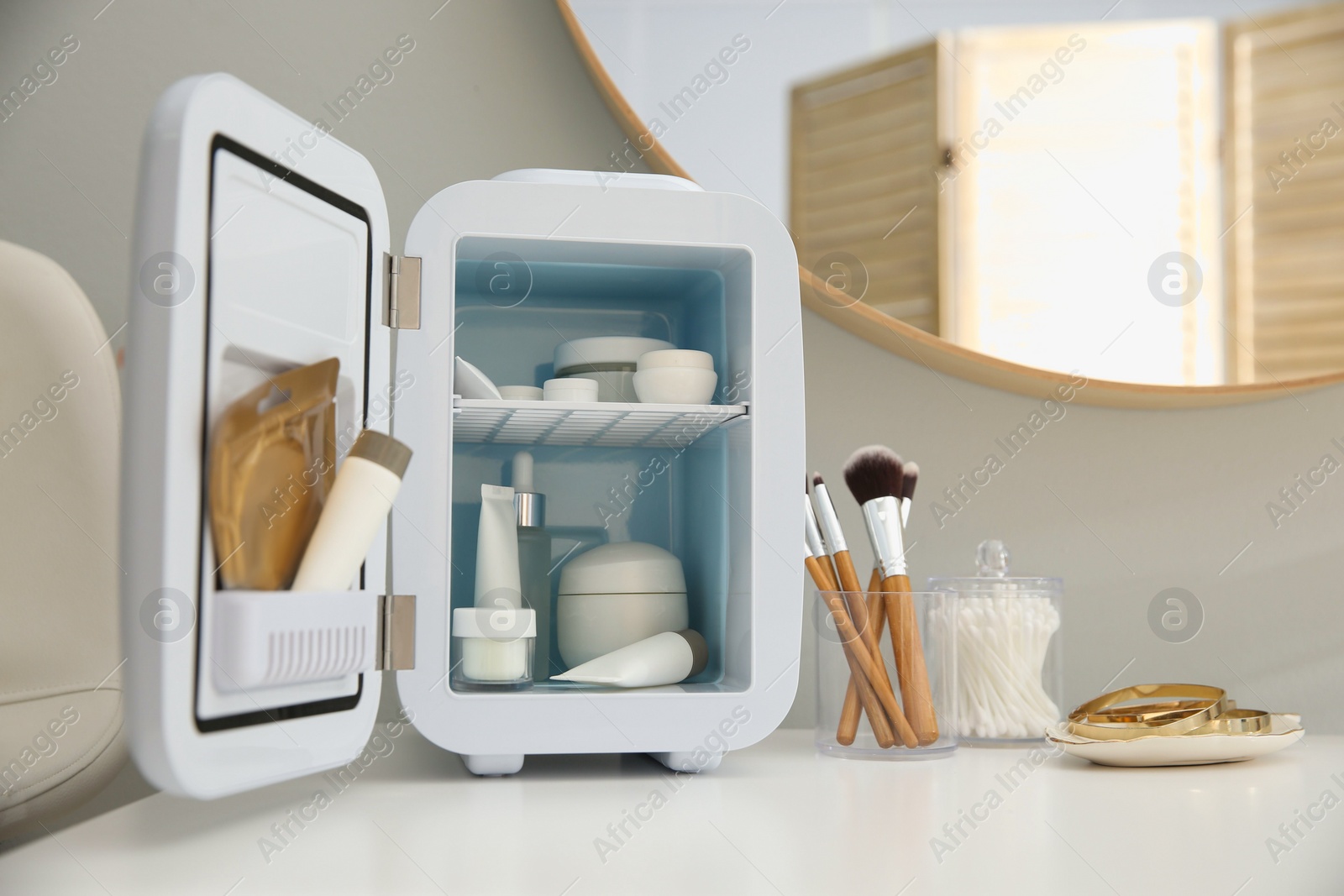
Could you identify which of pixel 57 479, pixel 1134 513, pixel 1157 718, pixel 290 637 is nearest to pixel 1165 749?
pixel 1157 718

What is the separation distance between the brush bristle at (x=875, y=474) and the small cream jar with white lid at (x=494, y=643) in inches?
11.0

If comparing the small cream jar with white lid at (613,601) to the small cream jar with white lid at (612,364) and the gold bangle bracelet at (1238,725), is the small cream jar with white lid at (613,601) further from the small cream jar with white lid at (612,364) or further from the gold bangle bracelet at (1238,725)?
Answer: the gold bangle bracelet at (1238,725)

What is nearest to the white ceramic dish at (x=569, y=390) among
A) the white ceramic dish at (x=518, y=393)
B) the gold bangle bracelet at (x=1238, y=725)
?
the white ceramic dish at (x=518, y=393)

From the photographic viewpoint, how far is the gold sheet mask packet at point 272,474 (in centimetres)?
44

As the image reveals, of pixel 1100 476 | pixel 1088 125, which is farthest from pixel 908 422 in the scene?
pixel 1088 125

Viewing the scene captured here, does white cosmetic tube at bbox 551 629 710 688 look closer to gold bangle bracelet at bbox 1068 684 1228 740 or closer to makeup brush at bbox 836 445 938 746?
makeup brush at bbox 836 445 938 746

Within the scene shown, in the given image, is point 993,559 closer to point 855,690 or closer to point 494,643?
point 855,690

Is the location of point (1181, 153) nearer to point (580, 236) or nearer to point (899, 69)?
point (899, 69)

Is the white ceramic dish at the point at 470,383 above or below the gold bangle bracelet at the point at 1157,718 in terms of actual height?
above

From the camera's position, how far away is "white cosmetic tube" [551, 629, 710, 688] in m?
0.65

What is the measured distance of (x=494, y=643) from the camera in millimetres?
640

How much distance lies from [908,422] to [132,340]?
0.72 metres

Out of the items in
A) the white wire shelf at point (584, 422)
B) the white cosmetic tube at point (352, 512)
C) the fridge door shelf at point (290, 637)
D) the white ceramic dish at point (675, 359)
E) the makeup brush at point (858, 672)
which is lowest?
the makeup brush at point (858, 672)

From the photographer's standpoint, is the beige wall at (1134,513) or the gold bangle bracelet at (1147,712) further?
the beige wall at (1134,513)
